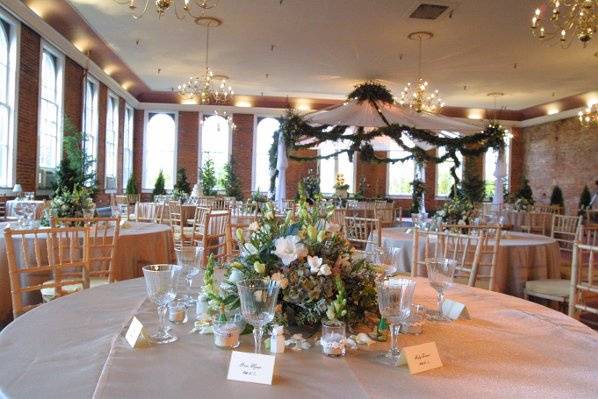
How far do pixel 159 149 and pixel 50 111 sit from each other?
6.20 metres

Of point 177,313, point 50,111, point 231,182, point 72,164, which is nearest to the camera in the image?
point 177,313

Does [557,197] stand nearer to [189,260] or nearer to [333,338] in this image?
[189,260]

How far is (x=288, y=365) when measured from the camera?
1.17 meters

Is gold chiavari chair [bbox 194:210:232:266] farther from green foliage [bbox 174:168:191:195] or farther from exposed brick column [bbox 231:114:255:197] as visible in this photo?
exposed brick column [bbox 231:114:255:197]

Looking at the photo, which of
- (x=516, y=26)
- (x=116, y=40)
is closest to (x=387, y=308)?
(x=516, y=26)

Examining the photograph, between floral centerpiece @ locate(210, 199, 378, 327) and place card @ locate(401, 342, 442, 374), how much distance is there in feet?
0.64

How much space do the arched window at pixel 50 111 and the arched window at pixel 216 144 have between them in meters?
6.14

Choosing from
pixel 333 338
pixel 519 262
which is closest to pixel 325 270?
pixel 333 338

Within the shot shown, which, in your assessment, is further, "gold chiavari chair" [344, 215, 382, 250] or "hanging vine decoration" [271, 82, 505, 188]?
"hanging vine decoration" [271, 82, 505, 188]

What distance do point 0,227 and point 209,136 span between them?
37.1 ft

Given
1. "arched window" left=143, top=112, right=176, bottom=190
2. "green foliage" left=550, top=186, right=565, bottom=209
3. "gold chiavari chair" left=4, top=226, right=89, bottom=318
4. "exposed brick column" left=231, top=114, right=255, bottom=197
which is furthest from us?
"exposed brick column" left=231, top=114, right=255, bottom=197

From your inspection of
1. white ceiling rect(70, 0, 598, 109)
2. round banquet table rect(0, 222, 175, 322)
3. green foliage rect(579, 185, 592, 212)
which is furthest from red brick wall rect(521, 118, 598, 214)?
round banquet table rect(0, 222, 175, 322)

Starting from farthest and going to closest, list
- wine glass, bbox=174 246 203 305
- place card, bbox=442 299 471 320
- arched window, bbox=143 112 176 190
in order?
1. arched window, bbox=143 112 176 190
2. wine glass, bbox=174 246 203 305
3. place card, bbox=442 299 471 320

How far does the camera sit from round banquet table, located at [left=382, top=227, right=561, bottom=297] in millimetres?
4004
